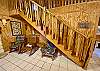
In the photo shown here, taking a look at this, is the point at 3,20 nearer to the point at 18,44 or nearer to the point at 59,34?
the point at 18,44

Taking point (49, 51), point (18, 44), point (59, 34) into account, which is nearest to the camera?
point (59, 34)

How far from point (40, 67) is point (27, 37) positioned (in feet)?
5.92

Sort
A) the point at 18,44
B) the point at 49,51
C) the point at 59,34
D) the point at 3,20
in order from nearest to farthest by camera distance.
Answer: the point at 59,34, the point at 49,51, the point at 3,20, the point at 18,44

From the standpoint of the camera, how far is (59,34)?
427cm

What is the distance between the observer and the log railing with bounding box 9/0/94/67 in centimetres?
397

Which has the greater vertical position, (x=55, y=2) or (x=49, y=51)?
(x=55, y=2)

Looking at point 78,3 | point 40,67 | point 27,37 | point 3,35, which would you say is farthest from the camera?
point 27,37

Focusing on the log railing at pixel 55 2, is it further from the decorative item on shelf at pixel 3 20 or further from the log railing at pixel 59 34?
the decorative item on shelf at pixel 3 20

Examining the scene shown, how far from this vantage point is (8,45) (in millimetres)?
5133

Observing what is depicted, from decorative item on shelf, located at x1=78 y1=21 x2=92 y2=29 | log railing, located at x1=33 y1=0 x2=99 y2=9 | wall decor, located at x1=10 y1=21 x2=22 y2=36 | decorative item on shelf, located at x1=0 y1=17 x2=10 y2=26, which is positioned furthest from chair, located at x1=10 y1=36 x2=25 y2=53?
decorative item on shelf, located at x1=78 y1=21 x2=92 y2=29

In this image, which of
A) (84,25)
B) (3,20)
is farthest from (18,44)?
(84,25)

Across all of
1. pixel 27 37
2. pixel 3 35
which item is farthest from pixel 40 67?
pixel 3 35

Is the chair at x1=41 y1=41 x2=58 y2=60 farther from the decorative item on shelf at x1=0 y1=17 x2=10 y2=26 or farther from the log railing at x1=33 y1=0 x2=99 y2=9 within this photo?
the decorative item on shelf at x1=0 y1=17 x2=10 y2=26

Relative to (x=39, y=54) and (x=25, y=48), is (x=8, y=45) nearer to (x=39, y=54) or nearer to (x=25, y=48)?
(x=25, y=48)
